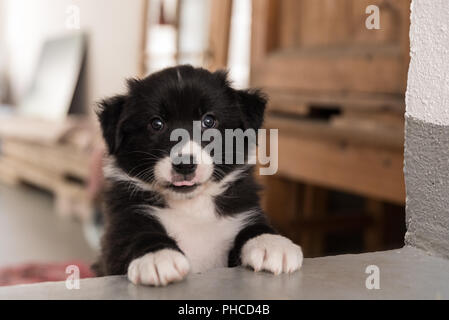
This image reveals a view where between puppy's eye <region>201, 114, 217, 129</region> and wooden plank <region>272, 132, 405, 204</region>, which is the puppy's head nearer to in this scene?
puppy's eye <region>201, 114, 217, 129</region>

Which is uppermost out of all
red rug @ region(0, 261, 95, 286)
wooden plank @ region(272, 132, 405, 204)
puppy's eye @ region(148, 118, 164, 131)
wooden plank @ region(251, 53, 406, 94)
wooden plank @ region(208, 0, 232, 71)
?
wooden plank @ region(208, 0, 232, 71)

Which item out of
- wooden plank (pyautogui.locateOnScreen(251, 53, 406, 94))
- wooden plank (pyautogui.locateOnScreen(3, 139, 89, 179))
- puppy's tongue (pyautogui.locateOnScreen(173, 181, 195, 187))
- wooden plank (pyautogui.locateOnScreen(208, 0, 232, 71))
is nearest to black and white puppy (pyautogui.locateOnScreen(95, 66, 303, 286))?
puppy's tongue (pyautogui.locateOnScreen(173, 181, 195, 187))

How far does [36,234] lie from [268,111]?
2634 millimetres

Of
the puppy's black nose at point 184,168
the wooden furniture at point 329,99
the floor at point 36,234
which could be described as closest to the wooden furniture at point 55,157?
the floor at point 36,234

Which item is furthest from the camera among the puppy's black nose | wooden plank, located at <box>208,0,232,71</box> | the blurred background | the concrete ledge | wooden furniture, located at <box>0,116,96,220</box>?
wooden furniture, located at <box>0,116,96,220</box>

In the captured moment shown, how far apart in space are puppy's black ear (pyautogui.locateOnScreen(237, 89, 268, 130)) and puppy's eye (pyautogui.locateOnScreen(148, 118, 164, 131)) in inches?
10.0

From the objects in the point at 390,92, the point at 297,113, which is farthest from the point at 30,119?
the point at 390,92

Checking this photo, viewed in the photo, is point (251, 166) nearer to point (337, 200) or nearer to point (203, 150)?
point (203, 150)

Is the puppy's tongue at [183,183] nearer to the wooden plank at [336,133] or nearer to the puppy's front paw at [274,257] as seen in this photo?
the puppy's front paw at [274,257]

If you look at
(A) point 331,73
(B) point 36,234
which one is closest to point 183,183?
(A) point 331,73

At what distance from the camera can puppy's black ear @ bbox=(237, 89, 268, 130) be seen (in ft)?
5.41

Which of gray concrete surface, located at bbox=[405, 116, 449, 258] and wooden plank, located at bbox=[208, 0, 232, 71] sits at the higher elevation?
wooden plank, located at bbox=[208, 0, 232, 71]

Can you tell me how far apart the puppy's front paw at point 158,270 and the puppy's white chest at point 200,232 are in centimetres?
35

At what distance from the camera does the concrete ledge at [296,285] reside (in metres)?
0.98
